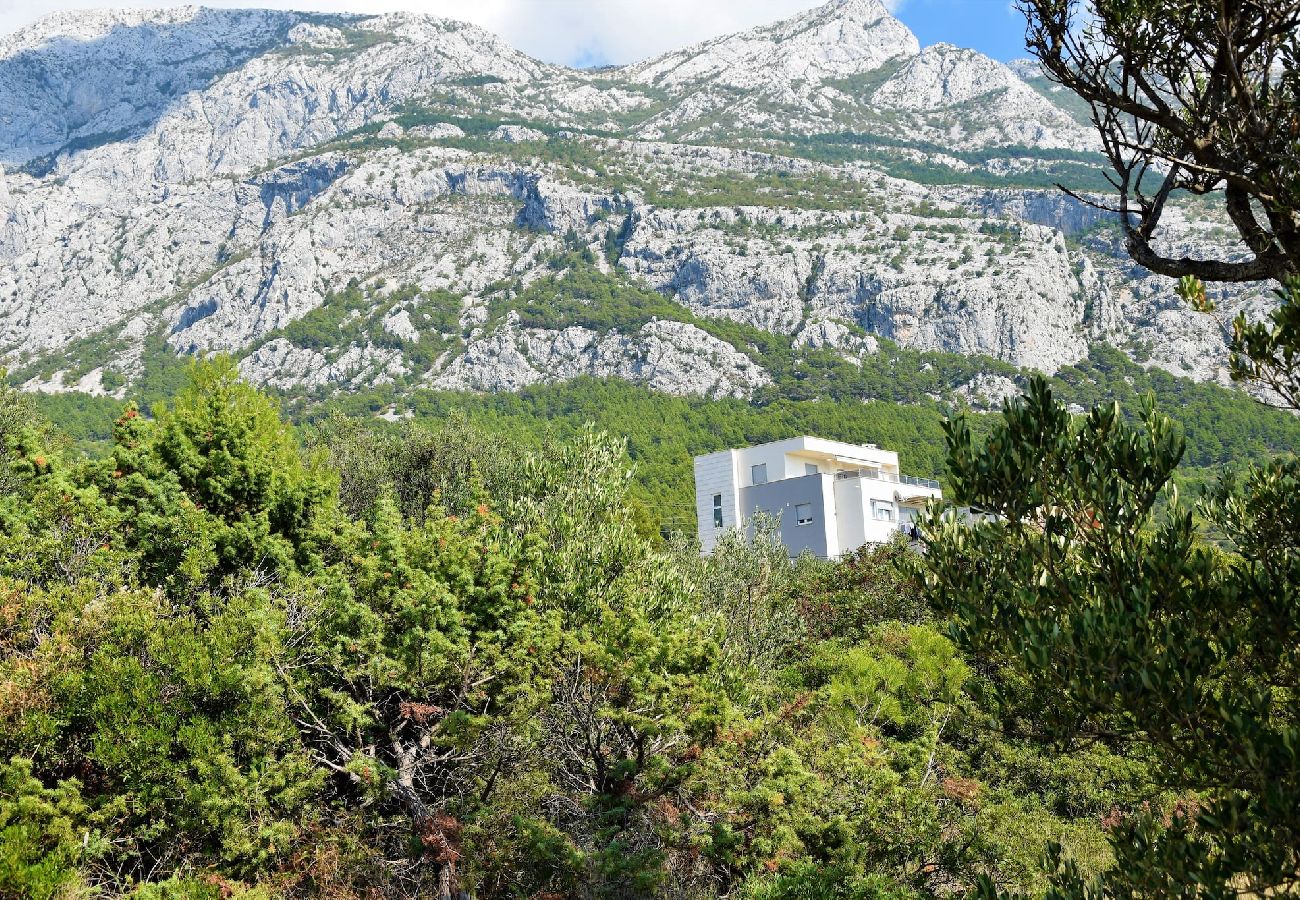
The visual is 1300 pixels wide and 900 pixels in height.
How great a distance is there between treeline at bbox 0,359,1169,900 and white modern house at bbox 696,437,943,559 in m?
38.7

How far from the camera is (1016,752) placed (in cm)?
2695

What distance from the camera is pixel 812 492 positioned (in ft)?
225

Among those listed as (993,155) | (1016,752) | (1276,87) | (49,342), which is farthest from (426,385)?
(993,155)

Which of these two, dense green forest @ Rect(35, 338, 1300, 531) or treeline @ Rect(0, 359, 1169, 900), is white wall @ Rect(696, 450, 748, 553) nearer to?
dense green forest @ Rect(35, 338, 1300, 531)

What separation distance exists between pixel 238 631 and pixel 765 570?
19826mm

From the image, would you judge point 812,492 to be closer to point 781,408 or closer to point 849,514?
point 849,514

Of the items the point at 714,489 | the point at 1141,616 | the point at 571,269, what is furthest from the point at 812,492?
the point at 571,269

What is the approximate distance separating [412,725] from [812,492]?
1925 inches

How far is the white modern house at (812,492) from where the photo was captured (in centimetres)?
6781

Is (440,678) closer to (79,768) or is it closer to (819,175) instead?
(79,768)

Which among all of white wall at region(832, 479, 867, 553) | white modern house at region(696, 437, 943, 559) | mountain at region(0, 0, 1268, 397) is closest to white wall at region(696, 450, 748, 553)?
white modern house at region(696, 437, 943, 559)

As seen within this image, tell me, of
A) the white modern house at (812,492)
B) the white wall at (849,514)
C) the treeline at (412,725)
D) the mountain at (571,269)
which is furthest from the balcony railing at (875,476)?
the mountain at (571,269)

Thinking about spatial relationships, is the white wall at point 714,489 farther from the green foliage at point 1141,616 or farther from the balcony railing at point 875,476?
the green foliage at point 1141,616

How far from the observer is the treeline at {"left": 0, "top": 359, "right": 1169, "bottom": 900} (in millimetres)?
18328
